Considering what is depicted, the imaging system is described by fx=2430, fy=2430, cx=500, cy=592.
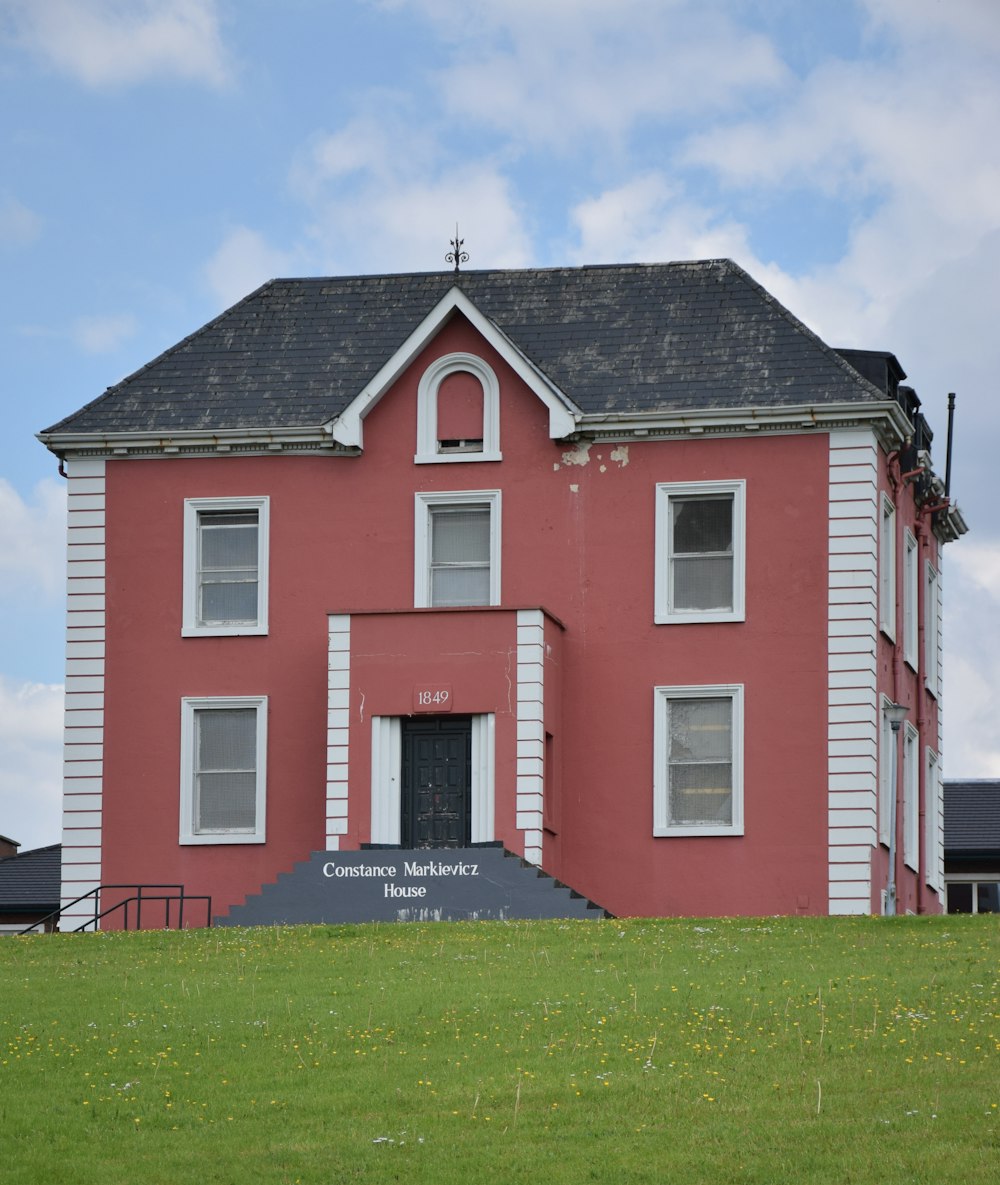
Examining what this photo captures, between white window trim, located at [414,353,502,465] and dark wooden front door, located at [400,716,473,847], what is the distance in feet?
14.8

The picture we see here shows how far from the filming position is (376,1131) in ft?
64.5

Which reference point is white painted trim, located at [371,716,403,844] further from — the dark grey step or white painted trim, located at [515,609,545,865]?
white painted trim, located at [515,609,545,865]

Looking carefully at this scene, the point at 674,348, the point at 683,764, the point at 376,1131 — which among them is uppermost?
the point at 674,348

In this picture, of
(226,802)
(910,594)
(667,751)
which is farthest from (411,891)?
(910,594)

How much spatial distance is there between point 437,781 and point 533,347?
7.91 metres

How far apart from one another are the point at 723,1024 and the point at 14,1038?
697 centimetres

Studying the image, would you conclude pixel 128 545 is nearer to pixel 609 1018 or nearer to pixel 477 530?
pixel 477 530

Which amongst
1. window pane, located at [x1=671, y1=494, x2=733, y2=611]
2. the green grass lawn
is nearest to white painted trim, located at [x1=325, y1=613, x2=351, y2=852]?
window pane, located at [x1=671, y1=494, x2=733, y2=611]

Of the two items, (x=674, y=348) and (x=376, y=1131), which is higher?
(x=674, y=348)

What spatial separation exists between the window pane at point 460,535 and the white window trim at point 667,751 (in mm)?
3722

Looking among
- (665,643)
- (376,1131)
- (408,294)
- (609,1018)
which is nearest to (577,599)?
(665,643)

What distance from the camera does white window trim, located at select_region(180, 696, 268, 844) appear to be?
3831cm

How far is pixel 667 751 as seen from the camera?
3766 cm

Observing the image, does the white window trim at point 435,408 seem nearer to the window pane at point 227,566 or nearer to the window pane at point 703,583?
the window pane at point 227,566
